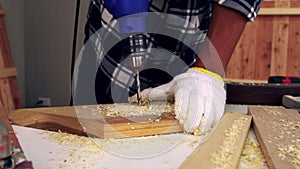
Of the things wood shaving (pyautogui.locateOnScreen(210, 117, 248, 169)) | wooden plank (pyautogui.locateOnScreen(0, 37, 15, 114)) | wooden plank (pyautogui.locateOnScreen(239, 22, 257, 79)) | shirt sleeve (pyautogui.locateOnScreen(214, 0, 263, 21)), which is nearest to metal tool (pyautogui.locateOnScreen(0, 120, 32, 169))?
wood shaving (pyautogui.locateOnScreen(210, 117, 248, 169))

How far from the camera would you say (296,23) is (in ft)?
9.58

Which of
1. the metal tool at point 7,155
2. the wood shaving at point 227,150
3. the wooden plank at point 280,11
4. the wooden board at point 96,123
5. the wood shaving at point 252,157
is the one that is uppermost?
the wooden plank at point 280,11

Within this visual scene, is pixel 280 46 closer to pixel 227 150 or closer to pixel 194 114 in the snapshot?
pixel 194 114

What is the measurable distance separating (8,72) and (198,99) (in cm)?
187

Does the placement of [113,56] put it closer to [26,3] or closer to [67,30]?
[67,30]

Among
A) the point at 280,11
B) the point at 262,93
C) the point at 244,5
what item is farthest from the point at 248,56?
the point at 244,5

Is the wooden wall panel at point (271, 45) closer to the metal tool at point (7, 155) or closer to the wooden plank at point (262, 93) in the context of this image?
the wooden plank at point (262, 93)

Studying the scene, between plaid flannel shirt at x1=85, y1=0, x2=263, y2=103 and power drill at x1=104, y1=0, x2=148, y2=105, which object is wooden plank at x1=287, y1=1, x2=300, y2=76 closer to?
plaid flannel shirt at x1=85, y1=0, x2=263, y2=103

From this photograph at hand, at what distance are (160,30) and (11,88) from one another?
5.20 ft

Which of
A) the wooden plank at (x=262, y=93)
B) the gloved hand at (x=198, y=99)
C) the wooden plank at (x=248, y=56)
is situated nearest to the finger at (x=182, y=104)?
the gloved hand at (x=198, y=99)

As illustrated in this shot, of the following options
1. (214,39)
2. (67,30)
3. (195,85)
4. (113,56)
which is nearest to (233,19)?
(214,39)

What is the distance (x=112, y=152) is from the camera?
54cm

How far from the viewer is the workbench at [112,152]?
1.58 ft

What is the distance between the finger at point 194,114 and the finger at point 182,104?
11 millimetres
